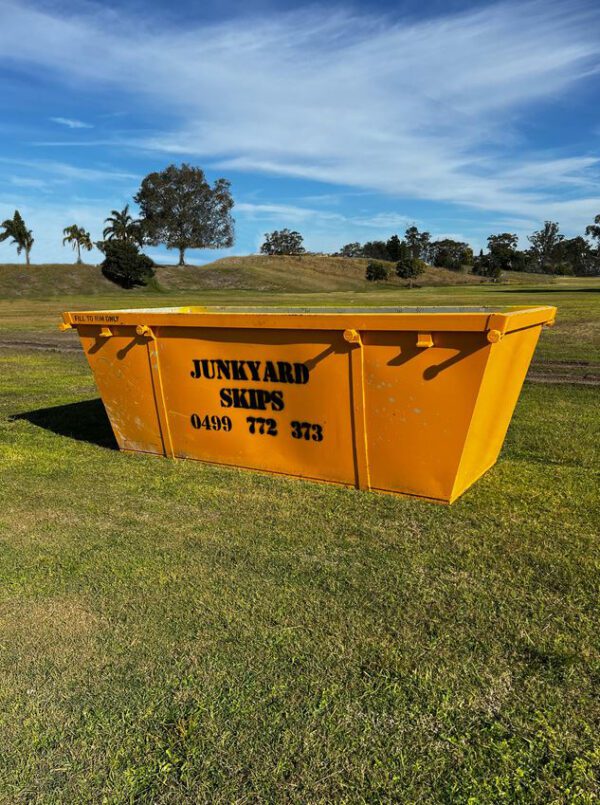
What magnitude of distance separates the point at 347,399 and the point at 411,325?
726mm

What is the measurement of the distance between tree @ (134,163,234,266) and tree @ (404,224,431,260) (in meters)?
34.8

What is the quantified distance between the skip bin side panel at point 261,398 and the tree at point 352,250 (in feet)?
341

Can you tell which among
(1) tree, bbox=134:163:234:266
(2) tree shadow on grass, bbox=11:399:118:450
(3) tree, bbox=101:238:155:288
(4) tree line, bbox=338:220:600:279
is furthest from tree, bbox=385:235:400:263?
(2) tree shadow on grass, bbox=11:399:118:450

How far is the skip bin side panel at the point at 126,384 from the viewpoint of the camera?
5137 millimetres

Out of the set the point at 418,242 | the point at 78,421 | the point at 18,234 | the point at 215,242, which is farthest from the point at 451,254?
the point at 78,421

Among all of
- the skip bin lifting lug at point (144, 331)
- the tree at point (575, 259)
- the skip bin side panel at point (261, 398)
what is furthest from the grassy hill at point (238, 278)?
the skip bin side panel at point (261, 398)

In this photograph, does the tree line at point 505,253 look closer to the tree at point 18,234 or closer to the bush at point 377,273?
the bush at point 377,273

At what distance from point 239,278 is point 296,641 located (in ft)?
212

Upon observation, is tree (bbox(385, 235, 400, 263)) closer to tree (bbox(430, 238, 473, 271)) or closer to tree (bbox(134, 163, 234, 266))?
tree (bbox(430, 238, 473, 271))

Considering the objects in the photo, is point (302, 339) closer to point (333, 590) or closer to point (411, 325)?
point (411, 325)

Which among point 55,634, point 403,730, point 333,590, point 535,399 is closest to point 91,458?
point 55,634

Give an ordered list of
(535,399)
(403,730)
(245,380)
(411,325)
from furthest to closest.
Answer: (535,399) < (245,380) < (411,325) < (403,730)

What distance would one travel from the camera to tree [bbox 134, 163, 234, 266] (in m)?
77.2

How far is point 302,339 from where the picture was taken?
168 inches
